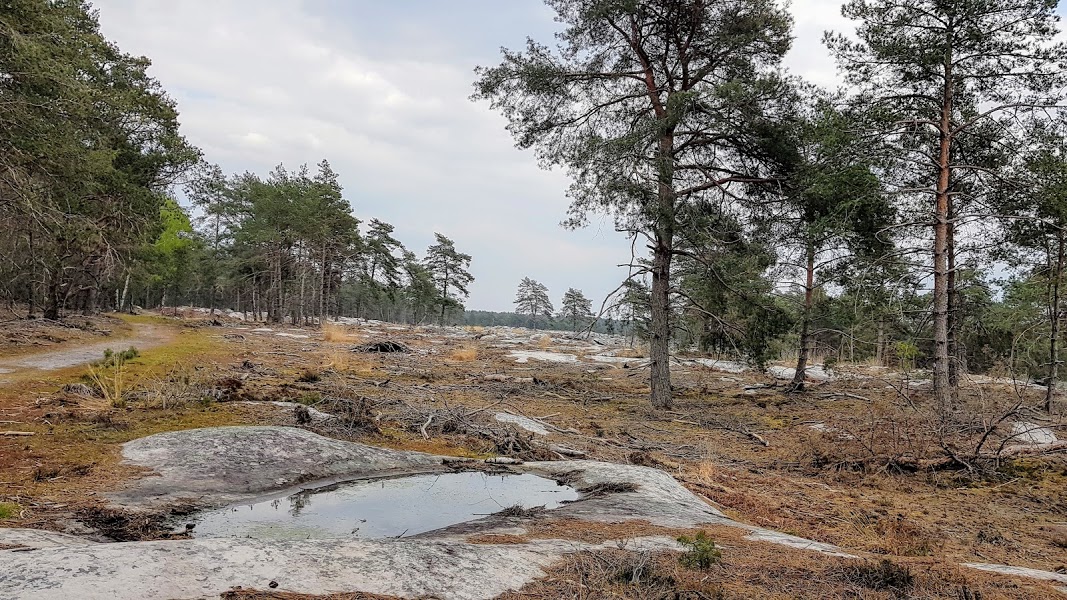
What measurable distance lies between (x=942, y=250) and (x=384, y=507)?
10432 millimetres

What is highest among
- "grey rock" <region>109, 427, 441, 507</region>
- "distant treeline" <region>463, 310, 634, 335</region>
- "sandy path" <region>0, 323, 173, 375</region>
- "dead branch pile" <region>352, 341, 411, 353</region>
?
"distant treeline" <region>463, 310, 634, 335</region>

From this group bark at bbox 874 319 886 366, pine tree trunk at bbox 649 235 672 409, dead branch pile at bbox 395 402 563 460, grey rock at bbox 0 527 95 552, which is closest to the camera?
grey rock at bbox 0 527 95 552

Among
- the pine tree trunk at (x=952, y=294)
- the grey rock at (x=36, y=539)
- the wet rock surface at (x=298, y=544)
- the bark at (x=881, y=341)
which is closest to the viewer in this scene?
the wet rock surface at (x=298, y=544)

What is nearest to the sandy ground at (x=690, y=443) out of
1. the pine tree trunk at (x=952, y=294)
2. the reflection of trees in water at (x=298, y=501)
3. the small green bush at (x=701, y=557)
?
the small green bush at (x=701, y=557)

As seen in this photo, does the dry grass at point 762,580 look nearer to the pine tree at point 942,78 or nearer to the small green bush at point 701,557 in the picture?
the small green bush at point 701,557

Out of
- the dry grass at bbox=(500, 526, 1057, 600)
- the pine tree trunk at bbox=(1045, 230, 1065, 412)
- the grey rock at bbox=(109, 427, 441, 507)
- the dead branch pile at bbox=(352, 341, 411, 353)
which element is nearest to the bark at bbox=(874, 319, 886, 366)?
the pine tree trunk at bbox=(1045, 230, 1065, 412)

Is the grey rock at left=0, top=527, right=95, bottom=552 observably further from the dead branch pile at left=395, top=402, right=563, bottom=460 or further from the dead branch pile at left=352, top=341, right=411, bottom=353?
the dead branch pile at left=352, top=341, right=411, bottom=353

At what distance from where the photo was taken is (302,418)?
755cm

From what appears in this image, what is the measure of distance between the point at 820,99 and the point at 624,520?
992 cm

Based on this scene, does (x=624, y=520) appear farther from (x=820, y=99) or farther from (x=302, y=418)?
(x=820, y=99)

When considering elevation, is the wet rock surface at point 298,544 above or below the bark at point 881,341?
below

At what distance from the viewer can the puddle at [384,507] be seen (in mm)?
4020

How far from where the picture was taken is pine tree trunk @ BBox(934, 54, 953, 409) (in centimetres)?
987

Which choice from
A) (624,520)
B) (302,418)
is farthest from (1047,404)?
(302,418)
